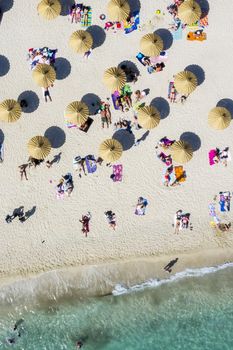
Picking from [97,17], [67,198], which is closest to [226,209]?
[67,198]

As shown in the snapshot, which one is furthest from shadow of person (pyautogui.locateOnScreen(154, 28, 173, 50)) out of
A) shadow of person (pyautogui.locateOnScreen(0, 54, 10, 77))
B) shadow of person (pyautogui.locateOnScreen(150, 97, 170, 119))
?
shadow of person (pyautogui.locateOnScreen(0, 54, 10, 77))

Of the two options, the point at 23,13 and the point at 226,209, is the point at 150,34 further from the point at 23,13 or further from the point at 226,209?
the point at 226,209

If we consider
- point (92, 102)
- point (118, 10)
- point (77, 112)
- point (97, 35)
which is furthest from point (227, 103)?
point (77, 112)

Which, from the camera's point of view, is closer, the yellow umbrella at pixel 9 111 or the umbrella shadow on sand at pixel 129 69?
the yellow umbrella at pixel 9 111

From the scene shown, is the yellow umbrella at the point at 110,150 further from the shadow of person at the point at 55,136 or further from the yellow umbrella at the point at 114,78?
the yellow umbrella at the point at 114,78

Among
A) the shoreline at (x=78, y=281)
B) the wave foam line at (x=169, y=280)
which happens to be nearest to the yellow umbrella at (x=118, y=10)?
the shoreline at (x=78, y=281)

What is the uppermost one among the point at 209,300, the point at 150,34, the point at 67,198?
the point at 150,34

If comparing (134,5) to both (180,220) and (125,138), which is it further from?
(180,220)

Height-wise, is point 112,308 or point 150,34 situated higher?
point 150,34
